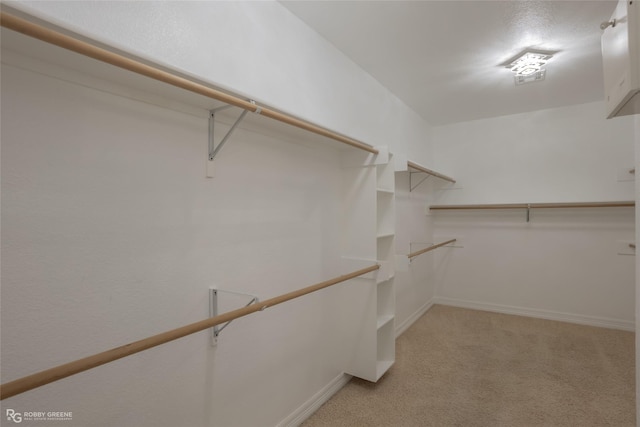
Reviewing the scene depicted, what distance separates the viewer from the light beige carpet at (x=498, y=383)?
1867 mm

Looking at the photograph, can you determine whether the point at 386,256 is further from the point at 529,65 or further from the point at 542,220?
the point at 542,220

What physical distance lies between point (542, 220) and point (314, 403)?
129 inches

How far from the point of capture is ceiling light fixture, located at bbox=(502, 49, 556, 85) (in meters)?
2.30

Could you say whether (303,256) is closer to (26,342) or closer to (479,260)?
(26,342)

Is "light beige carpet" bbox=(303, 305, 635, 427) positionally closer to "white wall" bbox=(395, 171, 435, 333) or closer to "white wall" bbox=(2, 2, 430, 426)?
"white wall" bbox=(395, 171, 435, 333)

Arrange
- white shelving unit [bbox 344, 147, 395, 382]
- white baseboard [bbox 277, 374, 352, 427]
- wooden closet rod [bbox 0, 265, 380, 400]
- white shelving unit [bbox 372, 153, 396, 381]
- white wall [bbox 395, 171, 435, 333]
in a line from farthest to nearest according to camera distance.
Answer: white wall [bbox 395, 171, 435, 333], white shelving unit [bbox 372, 153, 396, 381], white shelving unit [bbox 344, 147, 395, 382], white baseboard [bbox 277, 374, 352, 427], wooden closet rod [bbox 0, 265, 380, 400]

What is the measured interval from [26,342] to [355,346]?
5.88 feet

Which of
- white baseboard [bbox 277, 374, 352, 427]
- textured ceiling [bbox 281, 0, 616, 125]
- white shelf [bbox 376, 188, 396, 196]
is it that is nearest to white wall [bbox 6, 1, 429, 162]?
textured ceiling [bbox 281, 0, 616, 125]

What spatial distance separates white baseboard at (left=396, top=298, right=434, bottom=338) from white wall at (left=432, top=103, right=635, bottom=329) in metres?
0.30
